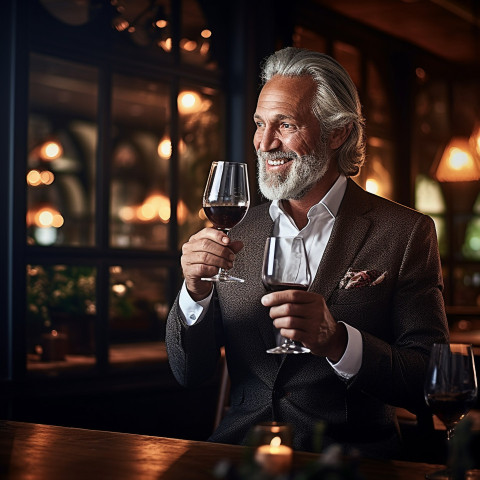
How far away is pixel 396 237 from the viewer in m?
2.03

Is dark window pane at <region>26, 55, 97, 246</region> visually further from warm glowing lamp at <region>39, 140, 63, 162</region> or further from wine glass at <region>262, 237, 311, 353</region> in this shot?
wine glass at <region>262, 237, 311, 353</region>

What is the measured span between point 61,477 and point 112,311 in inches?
96.1

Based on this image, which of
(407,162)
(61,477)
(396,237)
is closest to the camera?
(61,477)

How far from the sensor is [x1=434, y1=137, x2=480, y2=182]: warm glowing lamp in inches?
194

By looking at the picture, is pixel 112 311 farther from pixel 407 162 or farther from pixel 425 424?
pixel 407 162

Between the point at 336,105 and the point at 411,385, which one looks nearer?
the point at 411,385

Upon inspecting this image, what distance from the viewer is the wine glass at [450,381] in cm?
122

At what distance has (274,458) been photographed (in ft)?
3.30

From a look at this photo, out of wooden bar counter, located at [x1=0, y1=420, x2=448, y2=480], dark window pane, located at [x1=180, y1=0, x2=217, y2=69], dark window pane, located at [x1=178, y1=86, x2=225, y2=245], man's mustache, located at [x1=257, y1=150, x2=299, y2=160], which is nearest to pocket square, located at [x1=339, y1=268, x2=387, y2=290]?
man's mustache, located at [x1=257, y1=150, x2=299, y2=160]

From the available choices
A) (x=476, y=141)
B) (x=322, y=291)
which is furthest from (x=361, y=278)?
(x=476, y=141)

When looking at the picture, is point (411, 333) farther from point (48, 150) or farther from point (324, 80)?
point (48, 150)

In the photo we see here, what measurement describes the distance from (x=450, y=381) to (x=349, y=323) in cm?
74

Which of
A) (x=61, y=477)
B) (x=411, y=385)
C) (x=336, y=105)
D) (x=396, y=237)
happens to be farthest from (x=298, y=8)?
(x=61, y=477)

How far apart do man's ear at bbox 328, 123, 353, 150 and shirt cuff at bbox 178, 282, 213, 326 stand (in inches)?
23.6
